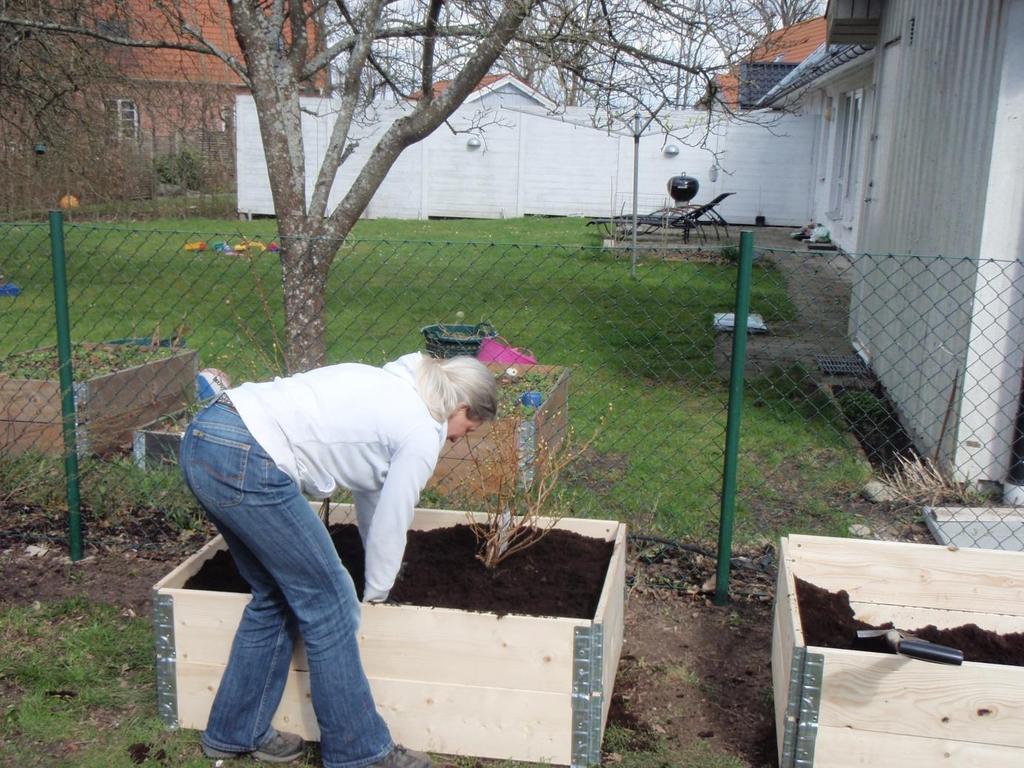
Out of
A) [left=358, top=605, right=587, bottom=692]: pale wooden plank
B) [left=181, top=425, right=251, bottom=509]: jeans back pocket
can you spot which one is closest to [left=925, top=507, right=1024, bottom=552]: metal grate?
[left=358, top=605, right=587, bottom=692]: pale wooden plank

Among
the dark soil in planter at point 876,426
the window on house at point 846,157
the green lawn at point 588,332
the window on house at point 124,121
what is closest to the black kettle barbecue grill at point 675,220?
the green lawn at point 588,332

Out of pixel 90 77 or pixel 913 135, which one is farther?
pixel 90 77

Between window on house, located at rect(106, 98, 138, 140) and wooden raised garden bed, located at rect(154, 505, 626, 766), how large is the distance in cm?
1605

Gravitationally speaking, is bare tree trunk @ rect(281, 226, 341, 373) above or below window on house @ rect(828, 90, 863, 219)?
below

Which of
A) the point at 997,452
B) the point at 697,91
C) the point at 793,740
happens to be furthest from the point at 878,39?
the point at 793,740

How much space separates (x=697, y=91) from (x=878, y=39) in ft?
10.9

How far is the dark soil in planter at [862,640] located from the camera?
2.99m

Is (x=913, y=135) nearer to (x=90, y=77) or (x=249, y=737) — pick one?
(x=249, y=737)

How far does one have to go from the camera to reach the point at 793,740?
2789 mm

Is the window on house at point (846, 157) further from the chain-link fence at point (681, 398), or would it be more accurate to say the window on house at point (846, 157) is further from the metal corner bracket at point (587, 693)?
the metal corner bracket at point (587, 693)

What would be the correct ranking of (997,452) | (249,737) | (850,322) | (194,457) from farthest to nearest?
(850,322) < (997,452) < (249,737) < (194,457)

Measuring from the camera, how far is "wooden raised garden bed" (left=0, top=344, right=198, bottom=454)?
538 centimetres

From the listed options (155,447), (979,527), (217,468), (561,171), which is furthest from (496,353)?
(561,171)

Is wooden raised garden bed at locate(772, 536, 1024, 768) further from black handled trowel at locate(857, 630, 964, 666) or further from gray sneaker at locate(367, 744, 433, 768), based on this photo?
gray sneaker at locate(367, 744, 433, 768)
